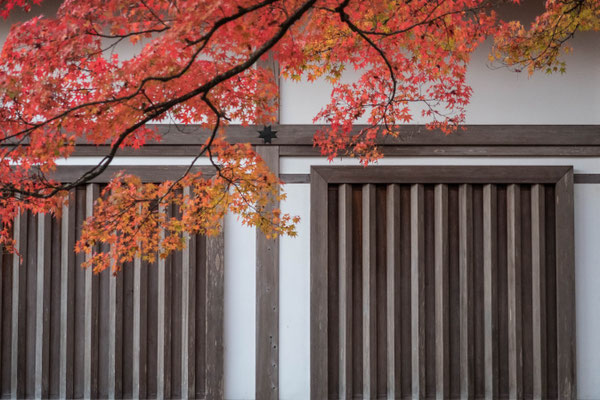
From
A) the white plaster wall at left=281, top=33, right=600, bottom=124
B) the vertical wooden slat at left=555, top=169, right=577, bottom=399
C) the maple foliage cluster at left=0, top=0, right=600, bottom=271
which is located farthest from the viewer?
the white plaster wall at left=281, top=33, right=600, bottom=124

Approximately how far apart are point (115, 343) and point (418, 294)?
9.50 ft

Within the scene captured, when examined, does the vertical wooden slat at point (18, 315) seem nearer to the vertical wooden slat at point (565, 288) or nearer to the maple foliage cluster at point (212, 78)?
the maple foliage cluster at point (212, 78)

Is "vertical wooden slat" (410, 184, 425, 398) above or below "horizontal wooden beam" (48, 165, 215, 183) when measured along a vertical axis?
below

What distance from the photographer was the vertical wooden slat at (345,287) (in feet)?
17.6

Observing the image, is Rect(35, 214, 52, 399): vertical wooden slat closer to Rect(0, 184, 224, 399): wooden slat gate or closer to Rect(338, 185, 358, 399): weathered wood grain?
Rect(0, 184, 224, 399): wooden slat gate

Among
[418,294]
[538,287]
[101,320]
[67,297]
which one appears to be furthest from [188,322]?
[538,287]

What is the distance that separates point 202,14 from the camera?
9.72 feet

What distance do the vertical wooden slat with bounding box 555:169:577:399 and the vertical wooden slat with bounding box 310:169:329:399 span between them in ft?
7.13

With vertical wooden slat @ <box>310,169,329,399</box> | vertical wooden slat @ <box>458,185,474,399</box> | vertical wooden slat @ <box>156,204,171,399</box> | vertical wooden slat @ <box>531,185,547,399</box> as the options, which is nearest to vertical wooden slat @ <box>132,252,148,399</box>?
vertical wooden slat @ <box>156,204,171,399</box>

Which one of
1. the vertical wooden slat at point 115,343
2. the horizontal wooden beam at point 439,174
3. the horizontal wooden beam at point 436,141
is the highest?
the horizontal wooden beam at point 436,141

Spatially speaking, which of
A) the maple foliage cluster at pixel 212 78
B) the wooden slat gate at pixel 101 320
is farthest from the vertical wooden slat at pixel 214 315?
the maple foliage cluster at pixel 212 78

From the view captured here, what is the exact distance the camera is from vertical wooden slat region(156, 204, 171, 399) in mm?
5375

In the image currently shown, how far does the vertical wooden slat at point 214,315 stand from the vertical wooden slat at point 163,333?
38 centimetres

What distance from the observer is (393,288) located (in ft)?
17.7
